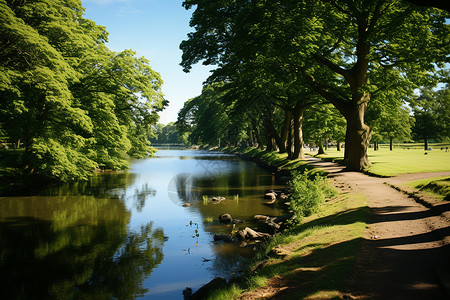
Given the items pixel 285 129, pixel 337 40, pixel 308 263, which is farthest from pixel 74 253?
pixel 285 129

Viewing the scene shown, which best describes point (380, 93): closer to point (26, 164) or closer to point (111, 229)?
point (111, 229)

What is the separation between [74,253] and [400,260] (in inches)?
454

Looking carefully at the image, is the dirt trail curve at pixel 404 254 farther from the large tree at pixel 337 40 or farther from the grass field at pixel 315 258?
the large tree at pixel 337 40

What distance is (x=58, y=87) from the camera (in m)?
19.8

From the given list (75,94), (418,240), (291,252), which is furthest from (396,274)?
(75,94)

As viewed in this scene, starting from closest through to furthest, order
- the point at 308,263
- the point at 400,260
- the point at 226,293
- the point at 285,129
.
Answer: the point at 400,260
the point at 226,293
the point at 308,263
the point at 285,129

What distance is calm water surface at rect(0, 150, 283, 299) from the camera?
993cm

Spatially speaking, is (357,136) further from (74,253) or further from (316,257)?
(74,253)

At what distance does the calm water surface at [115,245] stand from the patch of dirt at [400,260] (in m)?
4.30

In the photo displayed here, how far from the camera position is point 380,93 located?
26.6 metres

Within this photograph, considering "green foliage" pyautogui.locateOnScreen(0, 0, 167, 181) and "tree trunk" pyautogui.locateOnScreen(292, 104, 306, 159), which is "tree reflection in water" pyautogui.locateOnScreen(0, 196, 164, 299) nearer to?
"green foliage" pyautogui.locateOnScreen(0, 0, 167, 181)

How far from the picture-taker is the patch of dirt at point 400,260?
5934 mm

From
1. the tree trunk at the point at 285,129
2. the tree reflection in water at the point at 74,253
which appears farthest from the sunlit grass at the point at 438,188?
the tree trunk at the point at 285,129

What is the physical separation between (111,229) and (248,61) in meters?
17.1
